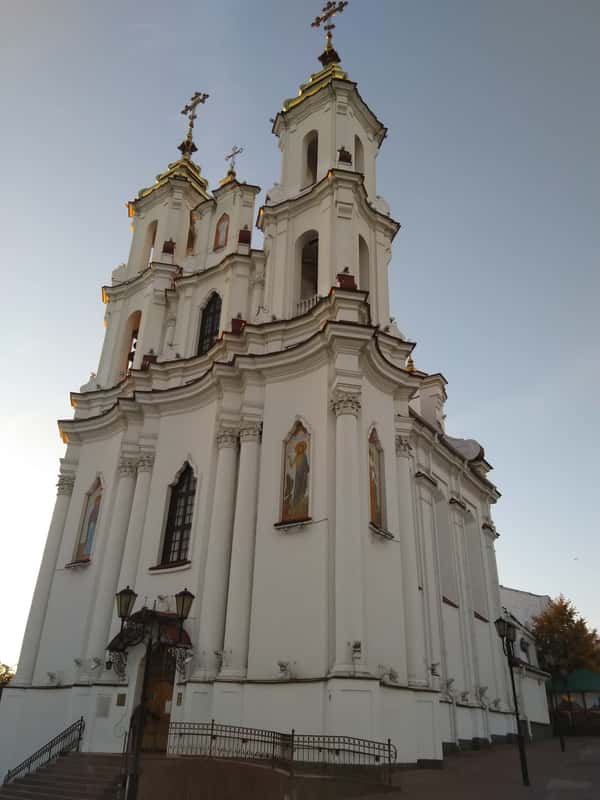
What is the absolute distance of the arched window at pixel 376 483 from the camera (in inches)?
680

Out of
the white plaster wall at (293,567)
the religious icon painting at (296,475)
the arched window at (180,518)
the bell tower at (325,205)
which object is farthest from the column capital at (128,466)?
the bell tower at (325,205)

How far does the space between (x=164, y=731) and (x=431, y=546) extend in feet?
35.4

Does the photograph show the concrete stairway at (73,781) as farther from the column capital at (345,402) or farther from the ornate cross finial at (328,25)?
the ornate cross finial at (328,25)

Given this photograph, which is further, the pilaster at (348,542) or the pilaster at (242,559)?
the pilaster at (242,559)

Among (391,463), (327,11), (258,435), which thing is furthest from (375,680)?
(327,11)

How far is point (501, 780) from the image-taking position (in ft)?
45.3

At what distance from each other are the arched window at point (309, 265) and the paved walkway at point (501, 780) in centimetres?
1520

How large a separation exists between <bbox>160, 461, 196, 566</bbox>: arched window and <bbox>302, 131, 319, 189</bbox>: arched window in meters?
12.0

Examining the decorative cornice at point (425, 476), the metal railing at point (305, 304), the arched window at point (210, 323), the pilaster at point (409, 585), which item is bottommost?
the pilaster at point (409, 585)

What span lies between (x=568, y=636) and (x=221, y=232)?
39143mm

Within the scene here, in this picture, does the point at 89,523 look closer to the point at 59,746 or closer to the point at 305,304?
the point at 59,746

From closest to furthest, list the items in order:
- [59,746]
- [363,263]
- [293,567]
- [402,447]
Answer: [293,567], [59,746], [402,447], [363,263]

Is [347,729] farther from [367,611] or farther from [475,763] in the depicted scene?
[475,763]

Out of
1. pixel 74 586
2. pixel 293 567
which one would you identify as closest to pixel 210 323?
pixel 74 586
